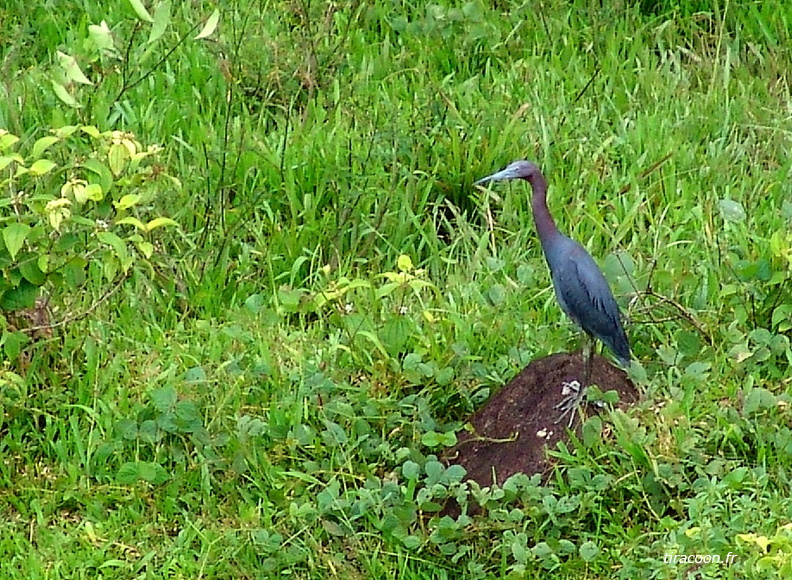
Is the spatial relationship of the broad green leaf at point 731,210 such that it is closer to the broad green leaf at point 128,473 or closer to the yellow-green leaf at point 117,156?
the yellow-green leaf at point 117,156

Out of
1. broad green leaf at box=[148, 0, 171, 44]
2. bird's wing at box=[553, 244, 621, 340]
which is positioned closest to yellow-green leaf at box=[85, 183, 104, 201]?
broad green leaf at box=[148, 0, 171, 44]

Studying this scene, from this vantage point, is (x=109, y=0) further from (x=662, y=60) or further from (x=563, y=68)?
(x=662, y=60)

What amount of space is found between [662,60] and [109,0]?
242cm

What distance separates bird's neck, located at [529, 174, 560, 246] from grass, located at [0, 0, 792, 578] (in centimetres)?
39

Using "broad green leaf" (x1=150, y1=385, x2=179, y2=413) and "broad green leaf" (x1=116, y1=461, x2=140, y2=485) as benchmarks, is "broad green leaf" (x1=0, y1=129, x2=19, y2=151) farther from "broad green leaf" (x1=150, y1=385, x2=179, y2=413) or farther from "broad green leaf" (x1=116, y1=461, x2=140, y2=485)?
"broad green leaf" (x1=116, y1=461, x2=140, y2=485)

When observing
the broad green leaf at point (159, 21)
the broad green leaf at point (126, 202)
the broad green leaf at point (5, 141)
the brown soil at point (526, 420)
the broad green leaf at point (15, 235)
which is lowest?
the brown soil at point (526, 420)

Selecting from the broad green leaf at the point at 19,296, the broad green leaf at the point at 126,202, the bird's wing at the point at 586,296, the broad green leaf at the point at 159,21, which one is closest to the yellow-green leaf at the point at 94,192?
the broad green leaf at the point at 126,202

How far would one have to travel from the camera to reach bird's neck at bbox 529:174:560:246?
4.11 metres

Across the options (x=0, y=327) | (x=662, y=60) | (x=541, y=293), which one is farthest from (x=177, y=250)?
(x=662, y=60)

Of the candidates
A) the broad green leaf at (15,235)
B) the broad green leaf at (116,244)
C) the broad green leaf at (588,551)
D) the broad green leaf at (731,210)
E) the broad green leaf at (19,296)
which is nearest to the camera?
the broad green leaf at (588,551)

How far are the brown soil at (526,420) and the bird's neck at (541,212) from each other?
37cm

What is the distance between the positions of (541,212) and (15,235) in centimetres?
153

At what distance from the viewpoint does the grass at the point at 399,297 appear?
377cm

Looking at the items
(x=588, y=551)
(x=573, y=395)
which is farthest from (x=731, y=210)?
(x=588, y=551)
